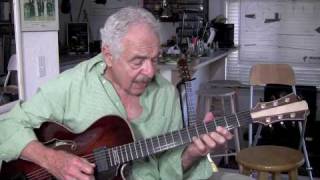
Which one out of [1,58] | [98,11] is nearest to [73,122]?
[1,58]

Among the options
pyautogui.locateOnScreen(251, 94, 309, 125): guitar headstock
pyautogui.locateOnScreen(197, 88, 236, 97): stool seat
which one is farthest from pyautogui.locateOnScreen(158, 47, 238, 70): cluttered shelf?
pyautogui.locateOnScreen(251, 94, 309, 125): guitar headstock

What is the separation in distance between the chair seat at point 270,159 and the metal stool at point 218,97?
774 mm

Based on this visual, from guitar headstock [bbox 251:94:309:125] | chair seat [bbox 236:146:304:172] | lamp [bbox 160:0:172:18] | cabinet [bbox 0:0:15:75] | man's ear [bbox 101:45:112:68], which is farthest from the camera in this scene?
lamp [bbox 160:0:172:18]

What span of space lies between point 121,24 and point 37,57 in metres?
0.83

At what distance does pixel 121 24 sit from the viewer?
4.69 ft

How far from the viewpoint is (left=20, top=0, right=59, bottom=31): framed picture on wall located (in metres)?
2.03

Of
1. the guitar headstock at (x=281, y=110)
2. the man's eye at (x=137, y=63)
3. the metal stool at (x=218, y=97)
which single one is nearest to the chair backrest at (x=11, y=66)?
the man's eye at (x=137, y=63)

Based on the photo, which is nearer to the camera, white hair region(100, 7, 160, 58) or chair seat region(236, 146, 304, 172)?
white hair region(100, 7, 160, 58)

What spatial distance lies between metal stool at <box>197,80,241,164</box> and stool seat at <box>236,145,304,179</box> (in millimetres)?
776

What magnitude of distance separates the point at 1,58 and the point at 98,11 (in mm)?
3066

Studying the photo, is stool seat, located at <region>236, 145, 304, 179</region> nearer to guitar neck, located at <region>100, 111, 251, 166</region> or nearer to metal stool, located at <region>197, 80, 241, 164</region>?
metal stool, located at <region>197, 80, 241, 164</region>

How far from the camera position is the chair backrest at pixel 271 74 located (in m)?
3.23

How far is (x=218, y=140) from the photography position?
1414mm

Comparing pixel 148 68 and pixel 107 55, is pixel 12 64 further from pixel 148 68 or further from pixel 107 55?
pixel 148 68
